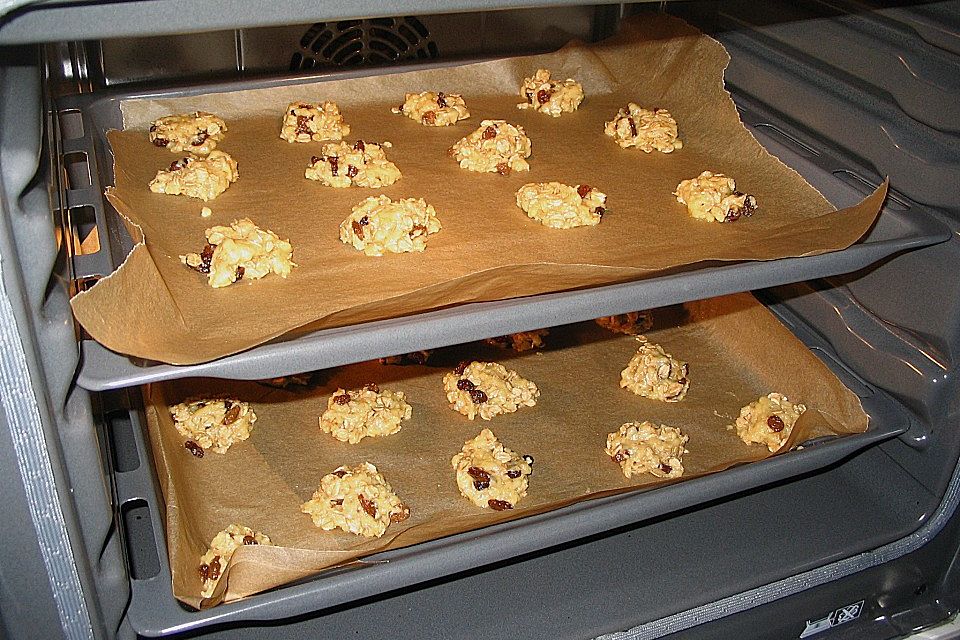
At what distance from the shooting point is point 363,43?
5.43 feet

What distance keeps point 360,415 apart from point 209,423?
26cm

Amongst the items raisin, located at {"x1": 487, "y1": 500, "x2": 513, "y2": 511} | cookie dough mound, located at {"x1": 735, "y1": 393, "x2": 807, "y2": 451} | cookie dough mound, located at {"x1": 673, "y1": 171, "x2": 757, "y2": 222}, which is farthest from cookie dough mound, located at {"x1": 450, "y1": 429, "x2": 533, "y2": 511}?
cookie dough mound, located at {"x1": 673, "y1": 171, "x2": 757, "y2": 222}

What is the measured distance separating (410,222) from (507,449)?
43cm

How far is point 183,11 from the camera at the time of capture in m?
0.74

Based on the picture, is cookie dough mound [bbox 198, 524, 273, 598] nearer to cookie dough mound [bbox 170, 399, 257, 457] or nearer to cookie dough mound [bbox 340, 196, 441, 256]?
cookie dough mound [bbox 170, 399, 257, 457]

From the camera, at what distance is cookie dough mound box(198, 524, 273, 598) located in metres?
1.21

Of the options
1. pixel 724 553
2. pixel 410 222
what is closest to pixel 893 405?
pixel 724 553

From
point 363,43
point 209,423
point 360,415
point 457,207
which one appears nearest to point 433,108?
point 363,43

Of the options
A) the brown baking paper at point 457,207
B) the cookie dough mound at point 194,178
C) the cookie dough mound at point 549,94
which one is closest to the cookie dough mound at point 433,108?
the brown baking paper at point 457,207

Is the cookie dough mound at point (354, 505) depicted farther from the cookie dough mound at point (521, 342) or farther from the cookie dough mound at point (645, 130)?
the cookie dough mound at point (645, 130)

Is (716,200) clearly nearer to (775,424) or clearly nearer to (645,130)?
(645,130)

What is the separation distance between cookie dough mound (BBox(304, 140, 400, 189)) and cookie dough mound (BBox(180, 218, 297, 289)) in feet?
0.82

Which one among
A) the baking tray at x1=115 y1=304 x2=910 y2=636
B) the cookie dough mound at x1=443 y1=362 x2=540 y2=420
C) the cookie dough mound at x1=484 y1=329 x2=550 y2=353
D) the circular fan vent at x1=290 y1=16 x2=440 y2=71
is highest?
the circular fan vent at x1=290 y1=16 x2=440 y2=71

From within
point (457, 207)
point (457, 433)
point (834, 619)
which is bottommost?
point (834, 619)
